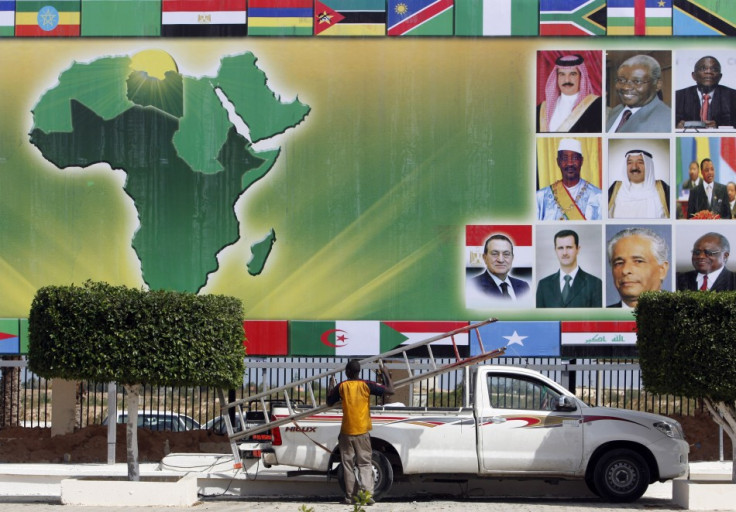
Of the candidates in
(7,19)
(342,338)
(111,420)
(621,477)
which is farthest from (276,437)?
(7,19)

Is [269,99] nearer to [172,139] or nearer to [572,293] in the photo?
[172,139]

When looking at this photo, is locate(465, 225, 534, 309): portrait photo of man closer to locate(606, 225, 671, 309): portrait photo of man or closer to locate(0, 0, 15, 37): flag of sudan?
locate(606, 225, 671, 309): portrait photo of man

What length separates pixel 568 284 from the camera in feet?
72.2

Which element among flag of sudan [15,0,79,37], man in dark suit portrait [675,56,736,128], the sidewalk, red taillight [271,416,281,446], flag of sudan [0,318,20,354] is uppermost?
flag of sudan [15,0,79,37]

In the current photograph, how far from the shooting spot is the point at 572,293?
22000mm

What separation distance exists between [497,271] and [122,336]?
337 inches

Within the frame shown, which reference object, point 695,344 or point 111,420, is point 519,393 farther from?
point 111,420

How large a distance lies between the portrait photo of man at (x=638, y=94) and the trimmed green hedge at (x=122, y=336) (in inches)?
392

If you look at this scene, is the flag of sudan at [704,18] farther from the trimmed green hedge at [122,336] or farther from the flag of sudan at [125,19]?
the trimmed green hedge at [122,336]

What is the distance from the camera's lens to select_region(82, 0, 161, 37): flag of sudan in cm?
2242

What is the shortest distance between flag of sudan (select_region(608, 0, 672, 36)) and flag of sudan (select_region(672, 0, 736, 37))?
0.58 ft

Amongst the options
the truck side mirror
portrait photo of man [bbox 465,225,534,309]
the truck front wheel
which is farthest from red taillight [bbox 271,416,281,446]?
portrait photo of man [bbox 465,225,534,309]

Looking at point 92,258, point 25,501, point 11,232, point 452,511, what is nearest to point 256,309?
point 92,258

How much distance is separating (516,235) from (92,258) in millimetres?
8286
